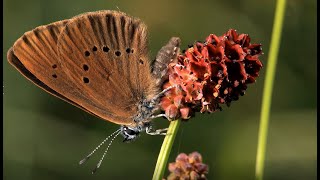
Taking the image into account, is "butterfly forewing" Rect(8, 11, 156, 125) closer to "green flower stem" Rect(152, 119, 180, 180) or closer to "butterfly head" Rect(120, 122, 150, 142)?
"butterfly head" Rect(120, 122, 150, 142)

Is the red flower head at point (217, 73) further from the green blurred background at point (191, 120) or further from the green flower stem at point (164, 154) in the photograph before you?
the green blurred background at point (191, 120)

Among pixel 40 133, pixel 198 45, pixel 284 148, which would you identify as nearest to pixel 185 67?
pixel 198 45

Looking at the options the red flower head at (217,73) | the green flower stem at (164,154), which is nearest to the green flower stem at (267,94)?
the red flower head at (217,73)

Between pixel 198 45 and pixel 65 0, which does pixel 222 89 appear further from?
pixel 65 0

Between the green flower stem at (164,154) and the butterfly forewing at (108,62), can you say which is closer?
the green flower stem at (164,154)

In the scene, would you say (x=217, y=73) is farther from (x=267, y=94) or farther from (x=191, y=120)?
(x=191, y=120)

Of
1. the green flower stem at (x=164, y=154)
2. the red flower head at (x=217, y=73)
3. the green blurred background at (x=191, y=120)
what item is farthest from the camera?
the green blurred background at (x=191, y=120)

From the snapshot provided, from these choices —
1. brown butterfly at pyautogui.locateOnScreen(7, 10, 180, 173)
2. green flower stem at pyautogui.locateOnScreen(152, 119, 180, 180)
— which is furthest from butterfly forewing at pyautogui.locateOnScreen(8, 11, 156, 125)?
green flower stem at pyautogui.locateOnScreen(152, 119, 180, 180)
